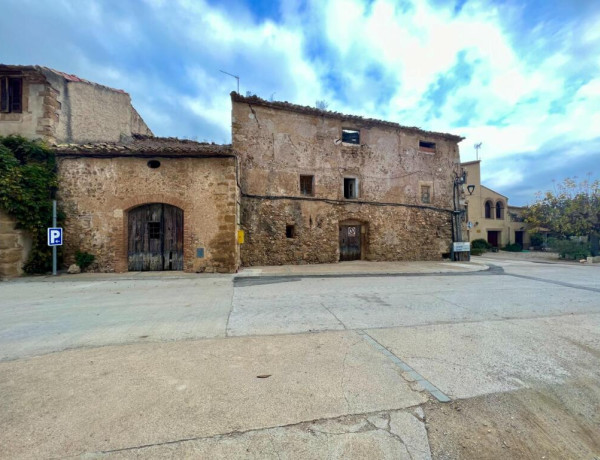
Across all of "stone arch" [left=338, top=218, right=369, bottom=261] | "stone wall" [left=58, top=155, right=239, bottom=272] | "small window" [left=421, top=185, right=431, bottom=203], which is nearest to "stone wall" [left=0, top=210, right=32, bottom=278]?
"stone wall" [left=58, top=155, right=239, bottom=272]

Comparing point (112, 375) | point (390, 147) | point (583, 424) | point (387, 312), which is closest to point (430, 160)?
point (390, 147)

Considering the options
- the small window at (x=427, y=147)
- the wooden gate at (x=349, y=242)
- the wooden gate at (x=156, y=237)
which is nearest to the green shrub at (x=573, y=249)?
the small window at (x=427, y=147)

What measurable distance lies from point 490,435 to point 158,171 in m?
10.9

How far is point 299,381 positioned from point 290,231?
10.4 metres

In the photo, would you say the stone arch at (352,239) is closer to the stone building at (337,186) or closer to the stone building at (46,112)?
the stone building at (337,186)

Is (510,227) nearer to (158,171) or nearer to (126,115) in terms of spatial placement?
(158,171)

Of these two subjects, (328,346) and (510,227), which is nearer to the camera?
(328,346)

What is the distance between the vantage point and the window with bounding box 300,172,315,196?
1334 cm

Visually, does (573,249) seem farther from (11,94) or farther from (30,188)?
(11,94)

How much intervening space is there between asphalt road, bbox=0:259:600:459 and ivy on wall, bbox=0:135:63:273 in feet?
16.0

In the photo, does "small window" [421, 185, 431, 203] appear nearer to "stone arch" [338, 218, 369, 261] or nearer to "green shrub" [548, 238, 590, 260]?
"stone arch" [338, 218, 369, 261]

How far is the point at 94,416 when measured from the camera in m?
2.11

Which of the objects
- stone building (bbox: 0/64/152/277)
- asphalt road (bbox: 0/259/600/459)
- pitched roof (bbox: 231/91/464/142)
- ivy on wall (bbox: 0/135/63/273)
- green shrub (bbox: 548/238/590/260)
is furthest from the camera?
green shrub (bbox: 548/238/590/260)

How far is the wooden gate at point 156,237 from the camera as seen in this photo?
32.7 ft
